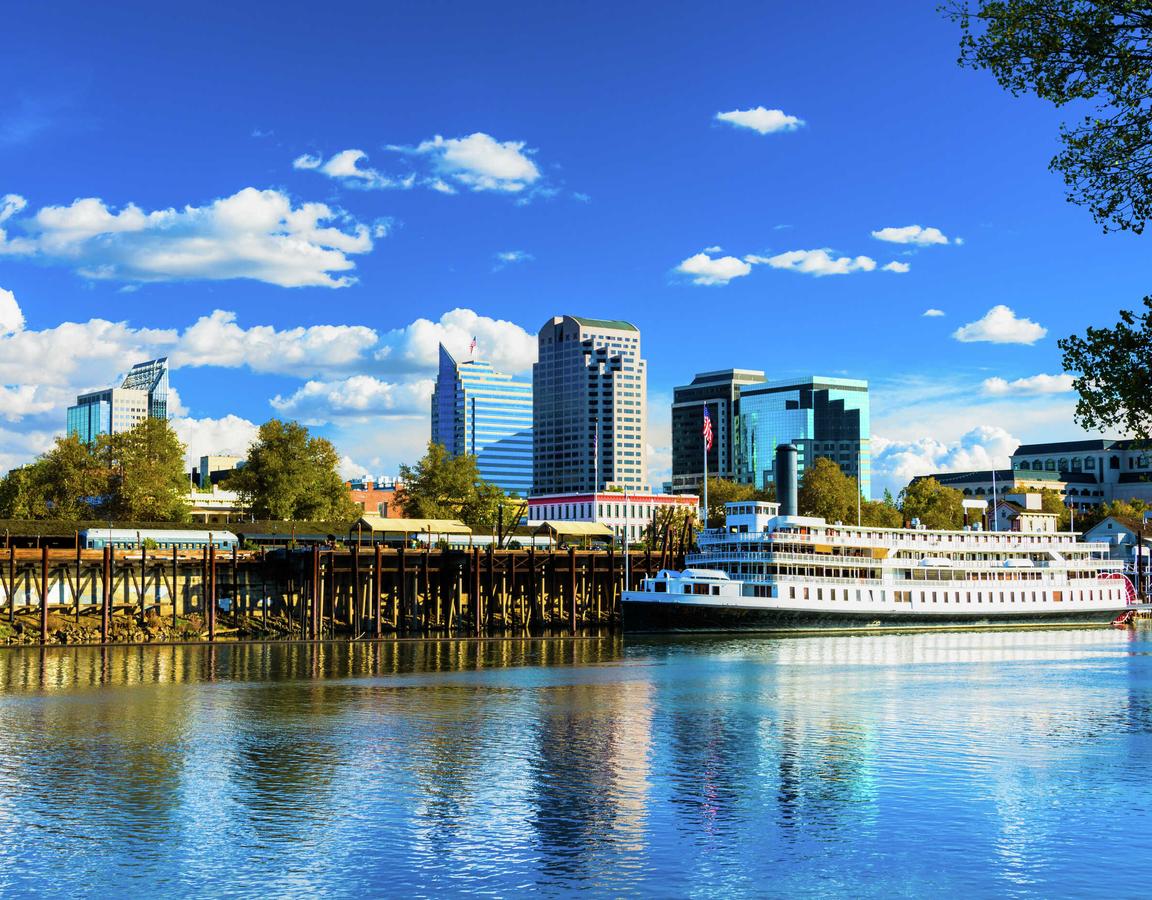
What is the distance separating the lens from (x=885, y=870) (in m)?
27.0

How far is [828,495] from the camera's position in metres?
152

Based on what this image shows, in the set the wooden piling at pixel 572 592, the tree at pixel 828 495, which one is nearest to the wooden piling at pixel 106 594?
the wooden piling at pixel 572 592

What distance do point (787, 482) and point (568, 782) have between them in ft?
228

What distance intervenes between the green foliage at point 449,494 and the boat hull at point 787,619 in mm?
50206

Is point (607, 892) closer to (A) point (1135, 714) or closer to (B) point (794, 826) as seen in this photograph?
(B) point (794, 826)

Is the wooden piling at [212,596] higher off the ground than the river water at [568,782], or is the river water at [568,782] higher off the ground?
the wooden piling at [212,596]

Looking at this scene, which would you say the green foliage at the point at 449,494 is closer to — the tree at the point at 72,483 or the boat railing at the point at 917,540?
the tree at the point at 72,483

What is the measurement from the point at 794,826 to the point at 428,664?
135ft

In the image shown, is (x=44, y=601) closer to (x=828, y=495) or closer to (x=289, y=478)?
(x=289, y=478)

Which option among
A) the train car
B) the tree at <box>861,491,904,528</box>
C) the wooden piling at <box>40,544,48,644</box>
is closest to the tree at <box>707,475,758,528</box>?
the tree at <box>861,491,904,528</box>

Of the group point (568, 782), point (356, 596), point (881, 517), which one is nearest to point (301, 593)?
point (356, 596)

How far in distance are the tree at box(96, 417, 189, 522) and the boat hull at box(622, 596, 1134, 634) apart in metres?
51.3

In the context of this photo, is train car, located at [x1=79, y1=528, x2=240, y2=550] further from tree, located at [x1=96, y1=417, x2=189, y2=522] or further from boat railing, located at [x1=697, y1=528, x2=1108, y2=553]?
boat railing, located at [x1=697, y1=528, x2=1108, y2=553]

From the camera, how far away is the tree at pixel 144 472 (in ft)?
395
